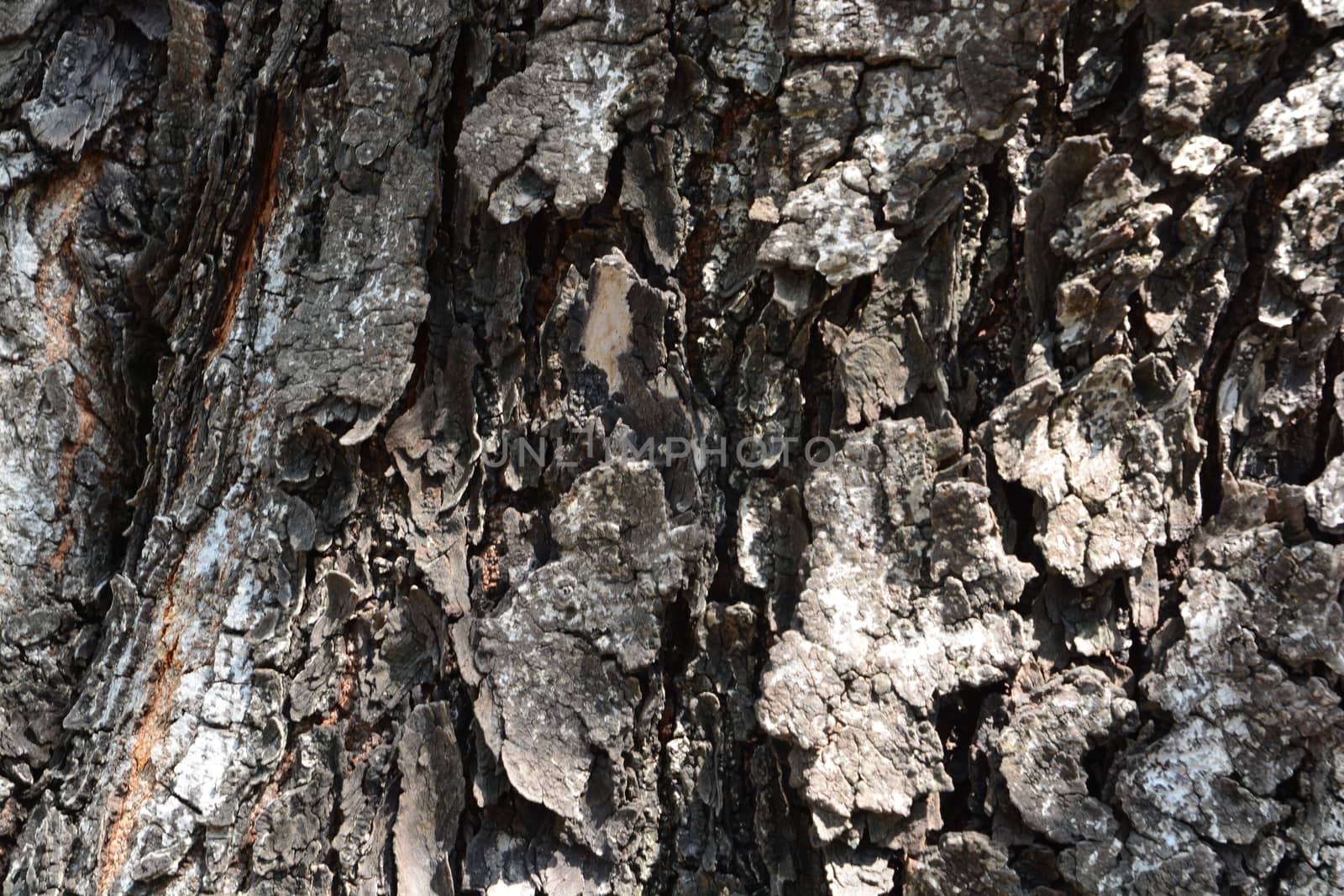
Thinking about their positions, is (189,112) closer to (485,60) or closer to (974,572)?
(485,60)

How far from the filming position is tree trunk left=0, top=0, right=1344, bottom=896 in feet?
3.28

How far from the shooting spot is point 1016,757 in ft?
3.26

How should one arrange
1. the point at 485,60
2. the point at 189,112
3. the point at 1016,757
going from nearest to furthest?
the point at 1016,757, the point at 485,60, the point at 189,112

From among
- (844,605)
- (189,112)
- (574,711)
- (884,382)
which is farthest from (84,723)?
(884,382)

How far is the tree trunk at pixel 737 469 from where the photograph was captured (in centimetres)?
100

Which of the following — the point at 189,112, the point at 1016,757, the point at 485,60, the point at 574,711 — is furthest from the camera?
the point at 189,112

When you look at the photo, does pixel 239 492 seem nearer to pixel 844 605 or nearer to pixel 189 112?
pixel 189 112

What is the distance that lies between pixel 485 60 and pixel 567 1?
0.43 ft

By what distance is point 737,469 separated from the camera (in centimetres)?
113

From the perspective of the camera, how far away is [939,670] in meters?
1.02

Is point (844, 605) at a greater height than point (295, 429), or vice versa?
point (295, 429)

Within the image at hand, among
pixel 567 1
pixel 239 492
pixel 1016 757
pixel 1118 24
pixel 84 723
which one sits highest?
pixel 567 1

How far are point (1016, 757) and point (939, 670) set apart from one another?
114 millimetres

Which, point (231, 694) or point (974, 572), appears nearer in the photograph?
point (974, 572)
